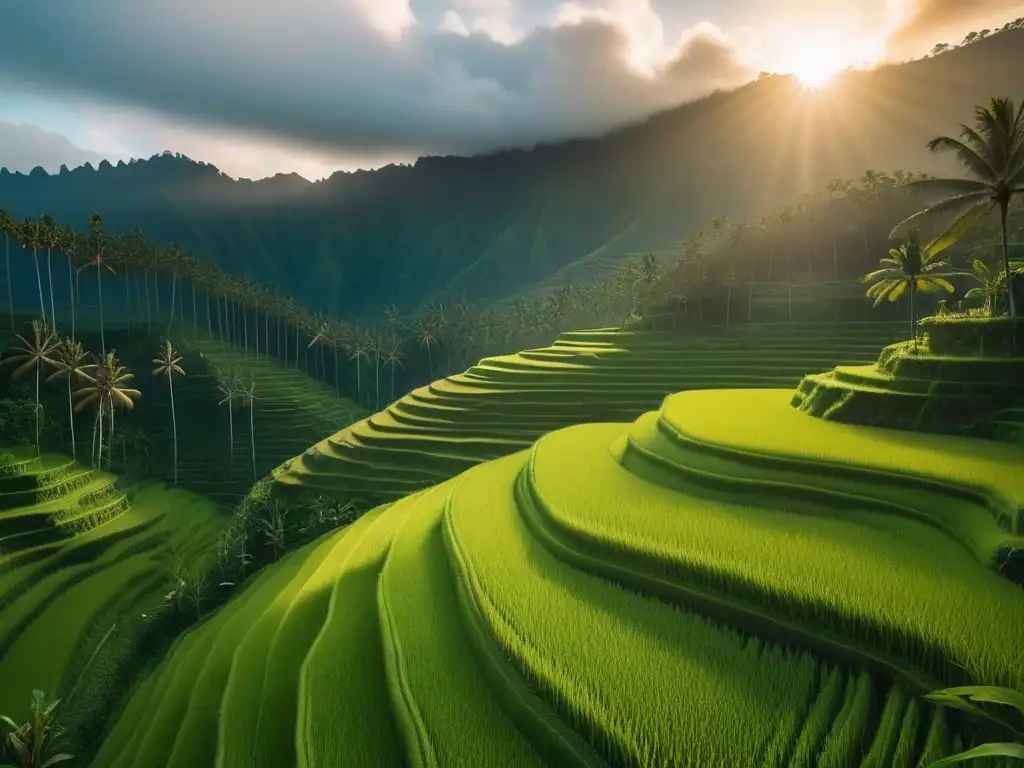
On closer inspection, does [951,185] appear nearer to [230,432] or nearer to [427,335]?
[230,432]

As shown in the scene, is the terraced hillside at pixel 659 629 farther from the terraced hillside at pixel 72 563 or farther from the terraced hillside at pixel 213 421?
the terraced hillside at pixel 213 421

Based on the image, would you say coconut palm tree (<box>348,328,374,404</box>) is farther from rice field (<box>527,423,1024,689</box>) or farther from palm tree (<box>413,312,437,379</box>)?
rice field (<box>527,423,1024,689</box>)

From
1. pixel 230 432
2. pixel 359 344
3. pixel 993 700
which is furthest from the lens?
pixel 359 344

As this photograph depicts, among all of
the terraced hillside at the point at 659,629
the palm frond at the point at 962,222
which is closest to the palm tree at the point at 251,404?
the terraced hillside at the point at 659,629

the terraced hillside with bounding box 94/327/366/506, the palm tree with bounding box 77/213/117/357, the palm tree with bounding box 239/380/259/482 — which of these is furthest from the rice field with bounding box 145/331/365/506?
the palm tree with bounding box 77/213/117/357

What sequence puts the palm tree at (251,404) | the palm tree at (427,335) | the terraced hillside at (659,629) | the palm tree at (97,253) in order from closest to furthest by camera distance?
the terraced hillside at (659,629) → the palm tree at (251,404) → the palm tree at (97,253) → the palm tree at (427,335)

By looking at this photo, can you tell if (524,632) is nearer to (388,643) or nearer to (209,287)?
(388,643)

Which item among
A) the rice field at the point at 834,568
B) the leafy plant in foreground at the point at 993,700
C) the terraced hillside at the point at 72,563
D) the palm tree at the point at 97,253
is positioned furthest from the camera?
the palm tree at the point at 97,253

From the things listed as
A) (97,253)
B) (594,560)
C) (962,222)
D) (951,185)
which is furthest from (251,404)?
(962,222)
